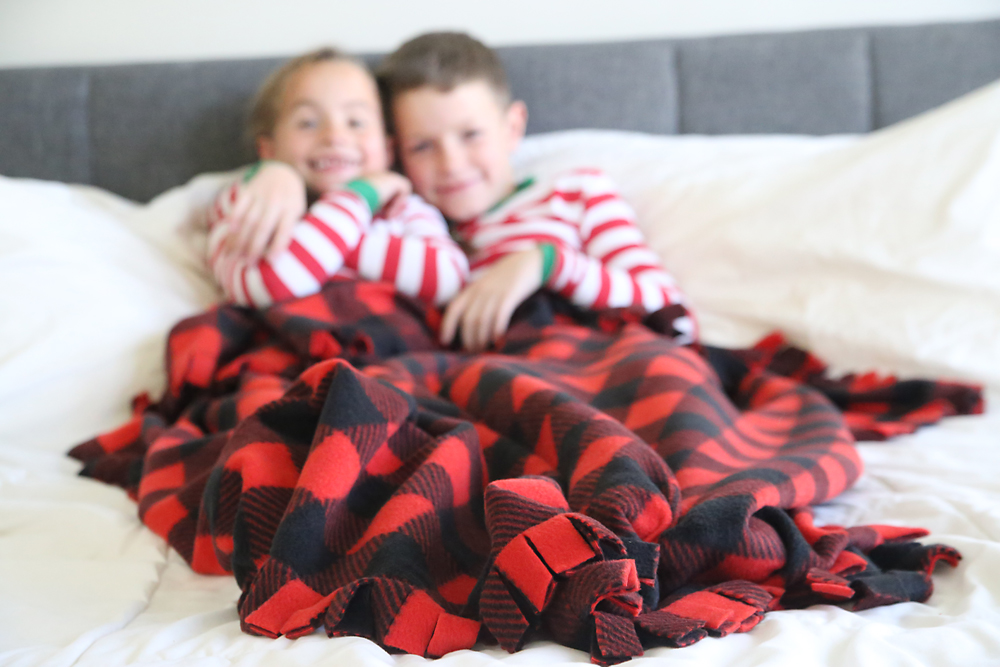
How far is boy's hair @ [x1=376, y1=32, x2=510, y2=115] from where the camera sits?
121 cm

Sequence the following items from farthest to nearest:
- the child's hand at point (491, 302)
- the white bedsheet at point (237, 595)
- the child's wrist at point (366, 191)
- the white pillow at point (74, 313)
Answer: the child's wrist at point (366, 191) < the child's hand at point (491, 302) < the white pillow at point (74, 313) < the white bedsheet at point (237, 595)

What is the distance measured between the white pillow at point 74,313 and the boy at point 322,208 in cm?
10

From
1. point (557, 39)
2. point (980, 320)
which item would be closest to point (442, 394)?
point (980, 320)

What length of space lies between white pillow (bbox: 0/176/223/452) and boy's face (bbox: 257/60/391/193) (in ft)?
0.87

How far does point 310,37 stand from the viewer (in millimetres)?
1524

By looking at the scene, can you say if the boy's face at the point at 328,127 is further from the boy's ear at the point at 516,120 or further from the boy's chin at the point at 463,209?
the boy's ear at the point at 516,120

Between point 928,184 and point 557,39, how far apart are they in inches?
33.3

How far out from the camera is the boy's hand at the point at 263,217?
99 cm

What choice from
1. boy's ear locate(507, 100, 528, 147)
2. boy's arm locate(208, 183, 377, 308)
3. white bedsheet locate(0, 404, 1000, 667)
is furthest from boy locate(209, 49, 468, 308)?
white bedsheet locate(0, 404, 1000, 667)

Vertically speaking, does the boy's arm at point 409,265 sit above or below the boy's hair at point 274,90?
below

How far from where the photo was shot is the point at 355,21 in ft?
5.06

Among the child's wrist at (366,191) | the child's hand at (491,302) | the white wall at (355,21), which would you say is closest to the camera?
the child's hand at (491,302)

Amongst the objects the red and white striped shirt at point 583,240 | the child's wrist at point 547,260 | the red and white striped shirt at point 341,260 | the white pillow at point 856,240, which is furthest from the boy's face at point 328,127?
the white pillow at point 856,240

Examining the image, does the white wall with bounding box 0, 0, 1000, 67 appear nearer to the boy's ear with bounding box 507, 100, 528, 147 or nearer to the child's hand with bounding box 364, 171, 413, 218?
the boy's ear with bounding box 507, 100, 528, 147
